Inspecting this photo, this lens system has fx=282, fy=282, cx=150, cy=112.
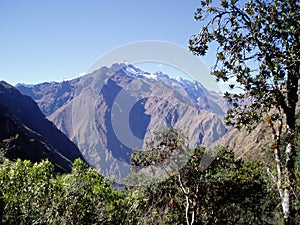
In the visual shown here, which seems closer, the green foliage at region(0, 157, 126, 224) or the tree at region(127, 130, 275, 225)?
the green foliage at region(0, 157, 126, 224)

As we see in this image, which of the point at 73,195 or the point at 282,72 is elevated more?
the point at 282,72

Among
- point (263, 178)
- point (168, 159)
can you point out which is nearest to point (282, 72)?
point (168, 159)

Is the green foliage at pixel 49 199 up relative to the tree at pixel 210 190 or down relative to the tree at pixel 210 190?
down

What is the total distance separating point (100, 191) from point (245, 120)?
4.81 m

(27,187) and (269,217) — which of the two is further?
(269,217)

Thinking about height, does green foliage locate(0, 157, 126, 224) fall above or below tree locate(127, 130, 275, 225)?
below

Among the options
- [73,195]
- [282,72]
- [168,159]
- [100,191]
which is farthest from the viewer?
[168,159]

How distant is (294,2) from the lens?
7.16m

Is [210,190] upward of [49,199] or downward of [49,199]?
upward

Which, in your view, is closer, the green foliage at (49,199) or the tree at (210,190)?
the green foliage at (49,199)

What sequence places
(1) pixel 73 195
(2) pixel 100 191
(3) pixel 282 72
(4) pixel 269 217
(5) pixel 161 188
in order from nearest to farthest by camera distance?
(3) pixel 282 72 < (1) pixel 73 195 < (2) pixel 100 191 < (5) pixel 161 188 < (4) pixel 269 217

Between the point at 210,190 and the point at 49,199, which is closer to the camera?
the point at 49,199

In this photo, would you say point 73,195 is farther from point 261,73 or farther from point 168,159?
point 168,159

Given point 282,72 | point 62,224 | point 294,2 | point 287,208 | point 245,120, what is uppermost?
point 294,2
